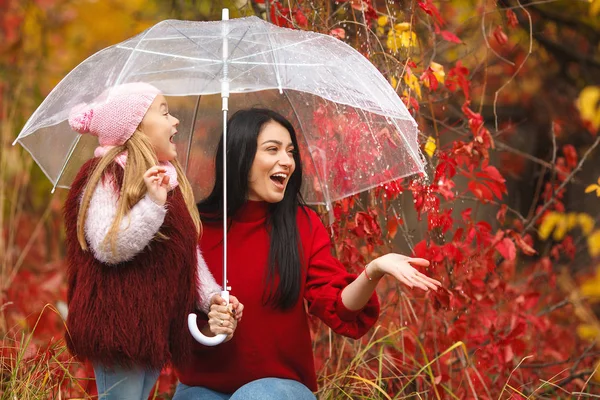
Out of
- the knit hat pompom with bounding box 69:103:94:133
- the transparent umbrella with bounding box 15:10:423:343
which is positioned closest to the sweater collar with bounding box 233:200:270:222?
the transparent umbrella with bounding box 15:10:423:343

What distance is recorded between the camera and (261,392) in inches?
126

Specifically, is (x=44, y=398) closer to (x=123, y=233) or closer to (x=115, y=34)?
(x=123, y=233)

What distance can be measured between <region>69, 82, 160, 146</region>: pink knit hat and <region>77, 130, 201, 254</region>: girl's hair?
1.4 inches

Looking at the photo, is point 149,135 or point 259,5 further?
point 259,5

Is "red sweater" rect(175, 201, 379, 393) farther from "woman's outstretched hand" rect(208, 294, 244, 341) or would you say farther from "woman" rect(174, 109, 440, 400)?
"woman's outstretched hand" rect(208, 294, 244, 341)

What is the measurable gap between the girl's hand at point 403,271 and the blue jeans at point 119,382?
844 millimetres

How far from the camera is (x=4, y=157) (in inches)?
241

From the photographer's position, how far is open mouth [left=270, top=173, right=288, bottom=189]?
3459 mm

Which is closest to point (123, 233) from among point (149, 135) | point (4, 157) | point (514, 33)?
point (149, 135)

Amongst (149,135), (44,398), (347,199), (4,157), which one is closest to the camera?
(149,135)

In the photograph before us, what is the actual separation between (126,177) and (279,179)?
657mm

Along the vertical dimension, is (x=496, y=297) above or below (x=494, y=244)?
below

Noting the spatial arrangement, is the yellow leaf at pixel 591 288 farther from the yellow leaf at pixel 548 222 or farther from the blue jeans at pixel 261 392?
the blue jeans at pixel 261 392

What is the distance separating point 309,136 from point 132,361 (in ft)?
3.84
